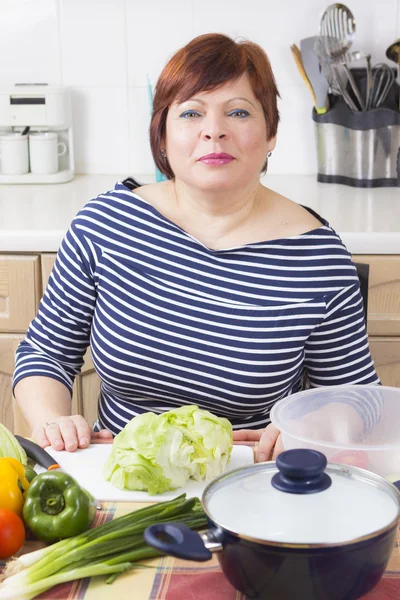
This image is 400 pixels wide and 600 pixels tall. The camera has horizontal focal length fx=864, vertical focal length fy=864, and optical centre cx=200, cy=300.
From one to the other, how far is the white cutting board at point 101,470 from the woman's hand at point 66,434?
0.03 feet

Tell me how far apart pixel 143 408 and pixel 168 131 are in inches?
19.1

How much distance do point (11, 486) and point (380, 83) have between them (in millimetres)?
1785

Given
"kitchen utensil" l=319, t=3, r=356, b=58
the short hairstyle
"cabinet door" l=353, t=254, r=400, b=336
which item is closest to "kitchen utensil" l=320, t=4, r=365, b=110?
"kitchen utensil" l=319, t=3, r=356, b=58

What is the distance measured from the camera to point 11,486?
95 cm

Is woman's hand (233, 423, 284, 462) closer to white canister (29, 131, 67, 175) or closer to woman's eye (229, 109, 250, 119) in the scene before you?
woman's eye (229, 109, 250, 119)

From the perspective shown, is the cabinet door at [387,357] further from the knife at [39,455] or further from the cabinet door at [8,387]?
the knife at [39,455]

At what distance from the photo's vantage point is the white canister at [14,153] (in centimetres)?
254

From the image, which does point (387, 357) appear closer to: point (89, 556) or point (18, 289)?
point (18, 289)

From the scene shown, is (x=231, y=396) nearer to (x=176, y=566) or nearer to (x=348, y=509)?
(x=176, y=566)

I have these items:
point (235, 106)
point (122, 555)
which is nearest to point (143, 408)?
point (235, 106)

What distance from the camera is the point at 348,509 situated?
78 cm

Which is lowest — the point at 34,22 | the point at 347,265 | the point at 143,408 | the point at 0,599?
the point at 143,408

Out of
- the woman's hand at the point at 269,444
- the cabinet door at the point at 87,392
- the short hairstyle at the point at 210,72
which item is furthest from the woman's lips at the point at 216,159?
the cabinet door at the point at 87,392

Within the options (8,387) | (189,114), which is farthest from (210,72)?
(8,387)
